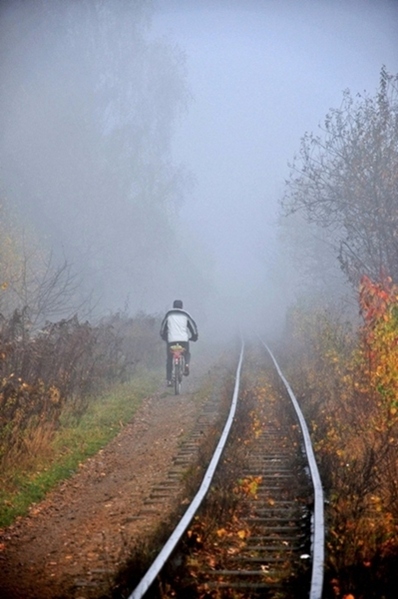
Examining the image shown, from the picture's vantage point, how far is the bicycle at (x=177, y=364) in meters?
17.3

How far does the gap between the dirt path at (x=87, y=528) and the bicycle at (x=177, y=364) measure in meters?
4.94

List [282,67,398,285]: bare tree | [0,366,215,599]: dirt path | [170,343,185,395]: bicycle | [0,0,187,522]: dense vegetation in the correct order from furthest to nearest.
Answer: [0,0,187,522]: dense vegetation → [282,67,398,285]: bare tree → [170,343,185,395]: bicycle → [0,366,215,599]: dirt path

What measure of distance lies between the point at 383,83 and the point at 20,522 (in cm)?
1597

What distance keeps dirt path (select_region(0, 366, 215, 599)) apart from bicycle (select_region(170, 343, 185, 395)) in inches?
195

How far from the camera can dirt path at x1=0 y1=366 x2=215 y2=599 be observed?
551 cm

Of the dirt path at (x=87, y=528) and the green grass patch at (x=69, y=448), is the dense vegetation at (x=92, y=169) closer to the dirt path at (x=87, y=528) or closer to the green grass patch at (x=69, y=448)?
the green grass patch at (x=69, y=448)

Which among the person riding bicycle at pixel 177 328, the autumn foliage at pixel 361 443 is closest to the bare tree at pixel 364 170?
the autumn foliage at pixel 361 443

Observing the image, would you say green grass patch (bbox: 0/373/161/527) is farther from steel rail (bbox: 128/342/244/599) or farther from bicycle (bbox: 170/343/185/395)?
steel rail (bbox: 128/342/244/599)

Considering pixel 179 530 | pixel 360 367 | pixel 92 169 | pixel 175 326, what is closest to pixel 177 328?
pixel 175 326

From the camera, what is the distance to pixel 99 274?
124 feet

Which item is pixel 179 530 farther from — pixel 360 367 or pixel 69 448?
pixel 360 367

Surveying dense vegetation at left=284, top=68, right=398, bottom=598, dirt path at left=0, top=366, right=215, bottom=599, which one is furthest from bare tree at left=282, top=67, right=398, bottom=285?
dirt path at left=0, top=366, right=215, bottom=599

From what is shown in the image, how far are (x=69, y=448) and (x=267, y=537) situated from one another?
563 cm

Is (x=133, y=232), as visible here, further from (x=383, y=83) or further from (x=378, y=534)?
(x=378, y=534)
